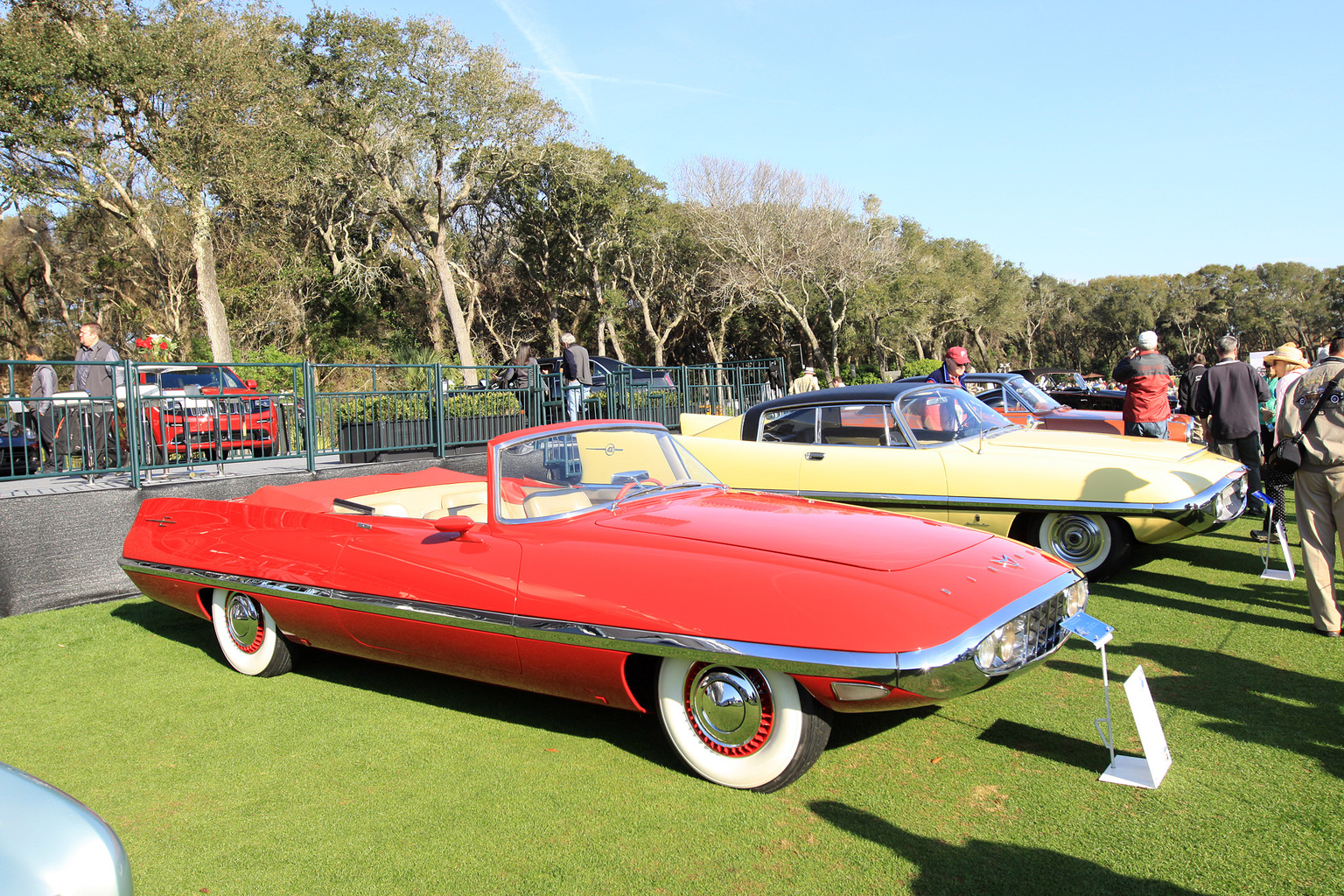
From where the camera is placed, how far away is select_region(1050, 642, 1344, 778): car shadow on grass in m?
3.39

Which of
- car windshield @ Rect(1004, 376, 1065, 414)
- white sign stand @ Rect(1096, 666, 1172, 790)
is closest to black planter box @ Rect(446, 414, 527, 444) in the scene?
car windshield @ Rect(1004, 376, 1065, 414)

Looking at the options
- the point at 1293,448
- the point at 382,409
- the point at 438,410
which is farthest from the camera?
the point at 438,410

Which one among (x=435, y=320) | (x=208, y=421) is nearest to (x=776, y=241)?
(x=435, y=320)

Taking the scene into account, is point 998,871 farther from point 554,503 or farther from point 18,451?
point 18,451

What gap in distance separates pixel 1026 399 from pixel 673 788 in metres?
9.02

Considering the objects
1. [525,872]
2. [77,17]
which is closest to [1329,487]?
[525,872]

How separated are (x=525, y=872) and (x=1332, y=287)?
83.4 meters

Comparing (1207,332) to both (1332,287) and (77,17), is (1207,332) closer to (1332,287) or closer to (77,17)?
(1332,287)

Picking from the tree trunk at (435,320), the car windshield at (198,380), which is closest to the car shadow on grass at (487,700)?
the car windshield at (198,380)

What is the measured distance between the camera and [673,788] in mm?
3188

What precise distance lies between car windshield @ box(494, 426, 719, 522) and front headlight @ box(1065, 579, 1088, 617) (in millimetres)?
1736

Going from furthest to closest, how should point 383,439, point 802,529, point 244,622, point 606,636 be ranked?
1. point 383,439
2. point 244,622
3. point 802,529
4. point 606,636

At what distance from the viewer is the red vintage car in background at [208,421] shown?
7.59 m

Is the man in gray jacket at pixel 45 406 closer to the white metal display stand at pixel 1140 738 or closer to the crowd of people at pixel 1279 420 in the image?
the white metal display stand at pixel 1140 738
